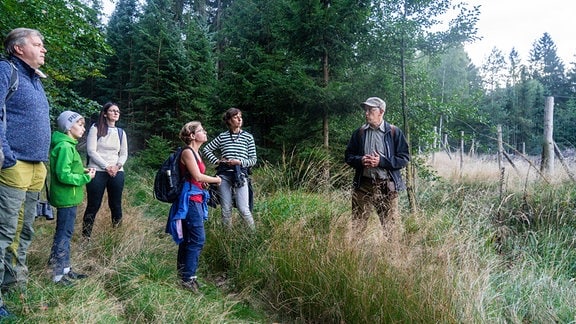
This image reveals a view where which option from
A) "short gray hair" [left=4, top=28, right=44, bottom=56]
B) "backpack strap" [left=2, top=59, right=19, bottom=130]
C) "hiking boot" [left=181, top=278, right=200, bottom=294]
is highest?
"short gray hair" [left=4, top=28, right=44, bottom=56]

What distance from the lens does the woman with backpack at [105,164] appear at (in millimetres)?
4230

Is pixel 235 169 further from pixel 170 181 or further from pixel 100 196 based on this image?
pixel 100 196

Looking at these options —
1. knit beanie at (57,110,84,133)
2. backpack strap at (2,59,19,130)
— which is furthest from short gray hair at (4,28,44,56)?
knit beanie at (57,110,84,133)

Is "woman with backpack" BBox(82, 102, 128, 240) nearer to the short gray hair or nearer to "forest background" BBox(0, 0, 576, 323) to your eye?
"forest background" BBox(0, 0, 576, 323)

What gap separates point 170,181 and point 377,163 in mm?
2053

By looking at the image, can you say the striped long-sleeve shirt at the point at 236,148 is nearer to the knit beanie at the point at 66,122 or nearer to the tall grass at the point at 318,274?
the tall grass at the point at 318,274

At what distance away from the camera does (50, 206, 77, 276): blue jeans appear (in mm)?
3129

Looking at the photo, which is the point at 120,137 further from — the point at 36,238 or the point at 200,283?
the point at 200,283

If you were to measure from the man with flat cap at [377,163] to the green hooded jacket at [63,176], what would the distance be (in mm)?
2570

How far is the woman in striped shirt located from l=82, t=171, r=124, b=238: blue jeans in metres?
1.10

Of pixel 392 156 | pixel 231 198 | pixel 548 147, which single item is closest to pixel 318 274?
pixel 392 156

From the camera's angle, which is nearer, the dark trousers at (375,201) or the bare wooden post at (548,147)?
the dark trousers at (375,201)

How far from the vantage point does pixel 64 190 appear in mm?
3205

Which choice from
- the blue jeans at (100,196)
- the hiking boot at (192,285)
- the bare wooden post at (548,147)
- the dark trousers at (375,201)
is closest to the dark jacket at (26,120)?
the hiking boot at (192,285)
